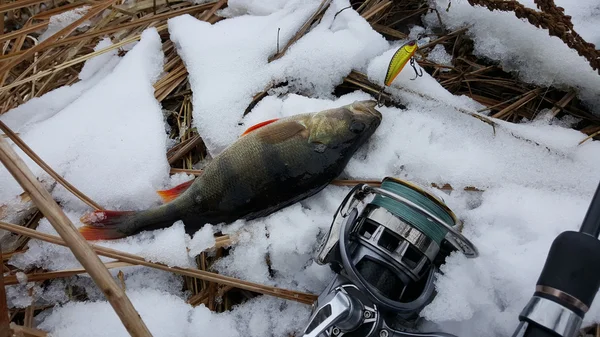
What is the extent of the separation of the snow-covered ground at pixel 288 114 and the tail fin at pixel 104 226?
5cm

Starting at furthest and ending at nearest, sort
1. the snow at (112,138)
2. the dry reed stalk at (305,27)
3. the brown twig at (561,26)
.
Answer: the dry reed stalk at (305,27), the snow at (112,138), the brown twig at (561,26)

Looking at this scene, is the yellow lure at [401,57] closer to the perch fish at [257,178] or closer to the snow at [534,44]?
the perch fish at [257,178]

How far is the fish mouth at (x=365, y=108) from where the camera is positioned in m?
1.76

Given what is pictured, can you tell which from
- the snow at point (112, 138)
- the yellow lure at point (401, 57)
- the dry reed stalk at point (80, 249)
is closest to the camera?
the dry reed stalk at point (80, 249)

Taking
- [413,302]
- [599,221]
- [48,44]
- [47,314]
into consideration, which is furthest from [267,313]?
[48,44]

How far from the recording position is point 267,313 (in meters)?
1.65

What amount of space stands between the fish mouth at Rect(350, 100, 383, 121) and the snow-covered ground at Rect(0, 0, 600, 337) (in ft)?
0.29

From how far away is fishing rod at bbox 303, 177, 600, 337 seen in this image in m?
1.27

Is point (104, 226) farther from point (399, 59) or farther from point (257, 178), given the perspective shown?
point (399, 59)

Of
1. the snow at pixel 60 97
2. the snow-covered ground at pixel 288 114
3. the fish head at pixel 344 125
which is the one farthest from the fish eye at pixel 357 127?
the snow at pixel 60 97

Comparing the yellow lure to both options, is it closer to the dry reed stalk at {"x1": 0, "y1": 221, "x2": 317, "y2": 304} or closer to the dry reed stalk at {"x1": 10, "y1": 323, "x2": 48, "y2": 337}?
the dry reed stalk at {"x1": 0, "y1": 221, "x2": 317, "y2": 304}

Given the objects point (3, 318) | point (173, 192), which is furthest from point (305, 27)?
point (3, 318)

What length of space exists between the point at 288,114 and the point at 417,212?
71cm

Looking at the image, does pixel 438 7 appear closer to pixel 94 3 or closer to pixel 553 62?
pixel 553 62
